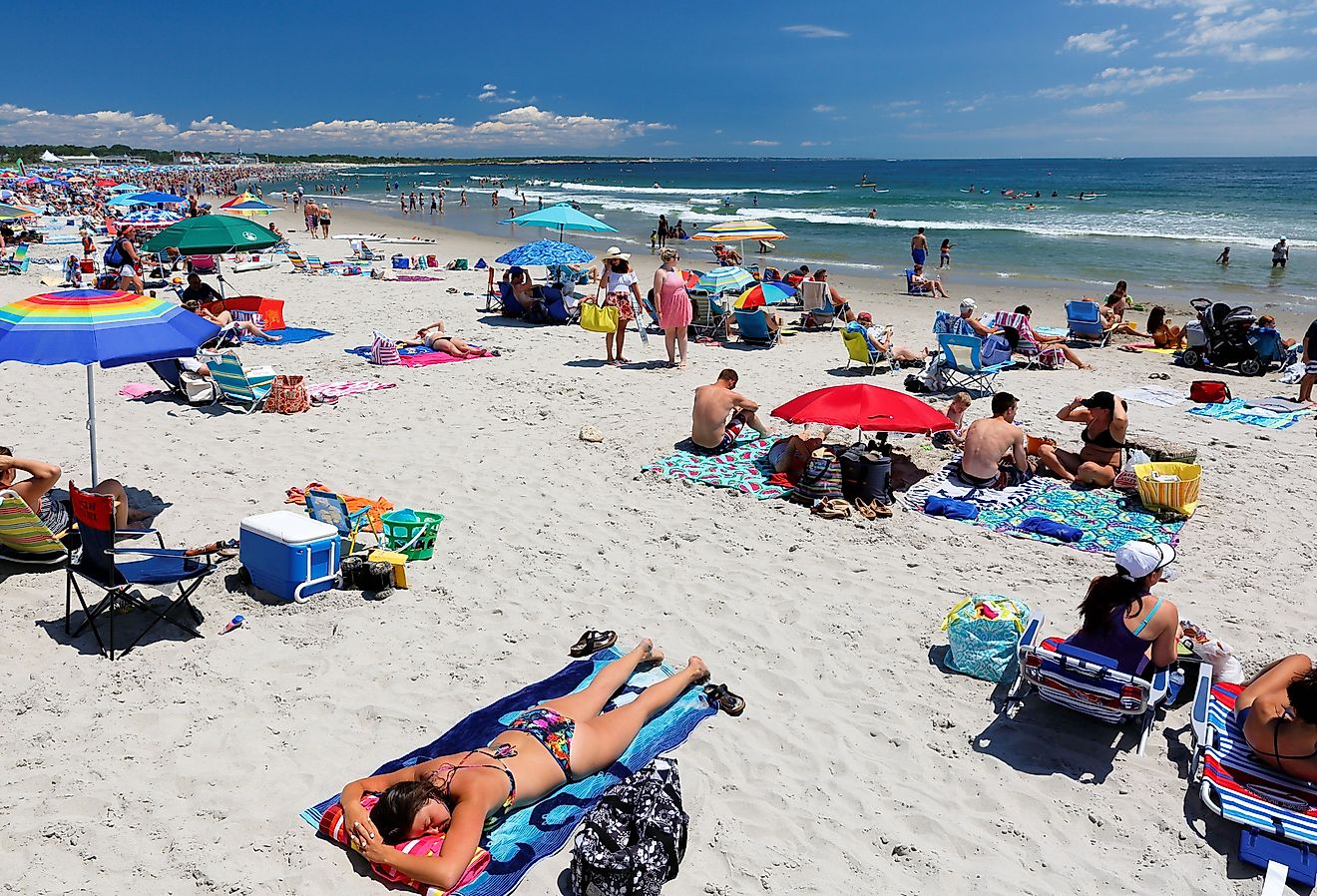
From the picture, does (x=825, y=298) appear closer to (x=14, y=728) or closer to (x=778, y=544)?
(x=778, y=544)

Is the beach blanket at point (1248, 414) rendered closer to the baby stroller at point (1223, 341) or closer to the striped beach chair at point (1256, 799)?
the baby stroller at point (1223, 341)

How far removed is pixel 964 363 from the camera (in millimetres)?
9750

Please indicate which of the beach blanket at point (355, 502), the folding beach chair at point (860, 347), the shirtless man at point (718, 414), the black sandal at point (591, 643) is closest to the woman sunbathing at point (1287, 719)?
the black sandal at point (591, 643)

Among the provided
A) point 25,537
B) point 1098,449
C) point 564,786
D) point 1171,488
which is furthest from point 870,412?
point 25,537

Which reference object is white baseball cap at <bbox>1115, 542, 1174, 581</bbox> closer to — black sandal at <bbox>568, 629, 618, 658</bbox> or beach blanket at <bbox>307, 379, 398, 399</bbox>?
black sandal at <bbox>568, 629, 618, 658</bbox>

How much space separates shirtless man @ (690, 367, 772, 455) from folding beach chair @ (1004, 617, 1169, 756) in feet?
12.4

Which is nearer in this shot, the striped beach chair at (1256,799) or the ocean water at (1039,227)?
the striped beach chair at (1256,799)

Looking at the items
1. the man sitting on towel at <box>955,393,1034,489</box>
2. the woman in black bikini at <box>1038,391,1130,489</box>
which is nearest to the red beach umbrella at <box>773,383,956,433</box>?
the man sitting on towel at <box>955,393,1034,489</box>

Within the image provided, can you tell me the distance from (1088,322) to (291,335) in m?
11.6

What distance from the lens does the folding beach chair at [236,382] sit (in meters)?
8.27

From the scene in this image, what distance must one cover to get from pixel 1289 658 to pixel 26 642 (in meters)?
5.99

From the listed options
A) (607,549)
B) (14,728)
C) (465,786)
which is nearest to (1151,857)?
(465,786)

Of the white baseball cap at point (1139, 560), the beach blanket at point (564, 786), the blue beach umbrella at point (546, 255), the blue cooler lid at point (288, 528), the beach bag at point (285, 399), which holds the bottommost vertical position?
the beach blanket at point (564, 786)

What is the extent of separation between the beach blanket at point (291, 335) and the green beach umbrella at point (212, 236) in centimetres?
120
